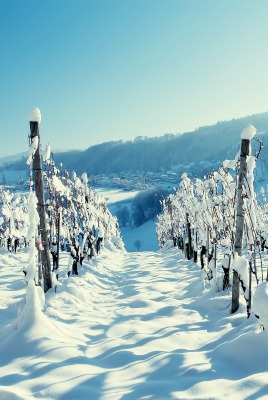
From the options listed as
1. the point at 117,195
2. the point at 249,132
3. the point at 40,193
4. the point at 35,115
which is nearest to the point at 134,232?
the point at 117,195

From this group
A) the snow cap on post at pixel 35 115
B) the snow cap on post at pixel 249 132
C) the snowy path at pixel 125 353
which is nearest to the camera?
the snowy path at pixel 125 353

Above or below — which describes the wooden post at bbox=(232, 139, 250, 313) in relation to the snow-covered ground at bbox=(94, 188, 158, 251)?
above

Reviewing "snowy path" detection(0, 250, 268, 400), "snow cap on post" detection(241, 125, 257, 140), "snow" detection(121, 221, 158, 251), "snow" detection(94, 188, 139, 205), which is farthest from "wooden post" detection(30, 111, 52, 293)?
"snow" detection(94, 188, 139, 205)

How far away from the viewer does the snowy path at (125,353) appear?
3.11 metres

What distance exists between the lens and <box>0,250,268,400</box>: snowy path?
10.2 feet

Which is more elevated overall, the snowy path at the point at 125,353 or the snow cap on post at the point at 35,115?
the snow cap on post at the point at 35,115

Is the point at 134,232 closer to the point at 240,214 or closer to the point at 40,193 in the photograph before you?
the point at 40,193

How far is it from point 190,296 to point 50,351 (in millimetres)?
5327

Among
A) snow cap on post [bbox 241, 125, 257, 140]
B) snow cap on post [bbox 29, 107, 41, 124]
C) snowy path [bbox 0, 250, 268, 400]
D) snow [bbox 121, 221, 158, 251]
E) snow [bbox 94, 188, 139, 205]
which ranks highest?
snow cap on post [bbox 29, 107, 41, 124]

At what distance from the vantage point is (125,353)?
4156 millimetres

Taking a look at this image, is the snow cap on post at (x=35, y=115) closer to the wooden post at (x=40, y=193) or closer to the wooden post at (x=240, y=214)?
the wooden post at (x=40, y=193)

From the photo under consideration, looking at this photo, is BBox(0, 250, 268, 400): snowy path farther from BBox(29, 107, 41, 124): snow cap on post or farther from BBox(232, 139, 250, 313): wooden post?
BBox(29, 107, 41, 124): snow cap on post

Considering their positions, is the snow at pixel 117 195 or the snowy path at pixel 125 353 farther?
the snow at pixel 117 195

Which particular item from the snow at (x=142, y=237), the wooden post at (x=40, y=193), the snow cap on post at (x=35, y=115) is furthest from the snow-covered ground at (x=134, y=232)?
the snow cap on post at (x=35, y=115)
